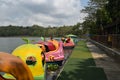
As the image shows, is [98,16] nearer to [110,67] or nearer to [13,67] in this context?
[110,67]

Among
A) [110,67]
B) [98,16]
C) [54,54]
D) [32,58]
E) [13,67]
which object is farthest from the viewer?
[98,16]

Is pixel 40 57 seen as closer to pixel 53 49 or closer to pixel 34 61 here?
pixel 34 61

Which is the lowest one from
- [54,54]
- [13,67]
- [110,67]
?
[110,67]

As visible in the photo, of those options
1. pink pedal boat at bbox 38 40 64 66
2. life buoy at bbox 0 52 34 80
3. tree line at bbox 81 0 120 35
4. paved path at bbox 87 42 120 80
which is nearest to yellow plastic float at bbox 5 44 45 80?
life buoy at bbox 0 52 34 80

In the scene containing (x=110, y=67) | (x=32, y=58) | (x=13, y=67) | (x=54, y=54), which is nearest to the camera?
(x=13, y=67)

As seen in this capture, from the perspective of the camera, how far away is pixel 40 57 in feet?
25.9

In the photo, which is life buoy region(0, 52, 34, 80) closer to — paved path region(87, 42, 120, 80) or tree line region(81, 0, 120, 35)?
paved path region(87, 42, 120, 80)

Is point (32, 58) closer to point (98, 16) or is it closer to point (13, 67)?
point (13, 67)

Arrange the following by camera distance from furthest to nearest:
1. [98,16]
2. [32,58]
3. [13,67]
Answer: [98,16] → [32,58] → [13,67]

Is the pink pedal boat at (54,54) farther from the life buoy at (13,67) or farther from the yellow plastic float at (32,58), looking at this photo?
the life buoy at (13,67)

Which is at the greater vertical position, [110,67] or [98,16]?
[98,16]

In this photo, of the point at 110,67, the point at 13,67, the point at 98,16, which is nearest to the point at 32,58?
the point at 13,67

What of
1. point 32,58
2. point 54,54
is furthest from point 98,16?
point 32,58

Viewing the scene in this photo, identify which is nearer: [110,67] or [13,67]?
[13,67]
